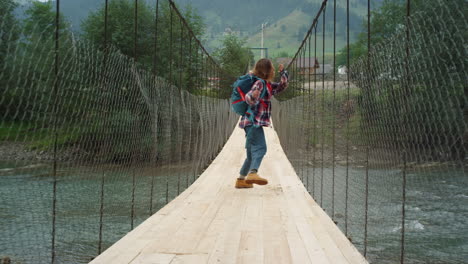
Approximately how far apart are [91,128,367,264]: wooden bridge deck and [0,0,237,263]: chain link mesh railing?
0.22 meters

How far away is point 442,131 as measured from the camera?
1.49m

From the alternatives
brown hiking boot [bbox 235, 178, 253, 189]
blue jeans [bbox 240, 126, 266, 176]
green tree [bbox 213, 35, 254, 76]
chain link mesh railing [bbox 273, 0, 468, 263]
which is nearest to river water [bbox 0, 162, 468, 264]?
chain link mesh railing [bbox 273, 0, 468, 263]

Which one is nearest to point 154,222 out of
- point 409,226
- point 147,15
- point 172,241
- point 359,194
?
point 172,241

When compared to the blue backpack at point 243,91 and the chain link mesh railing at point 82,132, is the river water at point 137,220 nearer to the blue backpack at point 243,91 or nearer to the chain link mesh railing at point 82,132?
the chain link mesh railing at point 82,132

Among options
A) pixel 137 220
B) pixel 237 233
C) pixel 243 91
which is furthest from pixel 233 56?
pixel 237 233

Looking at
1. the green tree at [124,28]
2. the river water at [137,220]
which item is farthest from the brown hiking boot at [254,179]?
the green tree at [124,28]

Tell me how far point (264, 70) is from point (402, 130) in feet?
5.15

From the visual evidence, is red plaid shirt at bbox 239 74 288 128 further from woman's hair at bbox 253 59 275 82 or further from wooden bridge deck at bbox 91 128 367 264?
wooden bridge deck at bbox 91 128 367 264

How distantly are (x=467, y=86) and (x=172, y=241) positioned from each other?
121cm

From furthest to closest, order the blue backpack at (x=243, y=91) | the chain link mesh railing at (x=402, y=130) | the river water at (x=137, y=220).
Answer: the river water at (x=137, y=220)
the blue backpack at (x=243, y=91)
the chain link mesh railing at (x=402, y=130)

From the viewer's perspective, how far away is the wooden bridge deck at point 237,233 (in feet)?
5.55

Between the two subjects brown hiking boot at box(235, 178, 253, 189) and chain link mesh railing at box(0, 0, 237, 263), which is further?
brown hiking boot at box(235, 178, 253, 189)

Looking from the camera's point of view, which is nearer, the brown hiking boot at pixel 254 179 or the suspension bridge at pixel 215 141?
the suspension bridge at pixel 215 141

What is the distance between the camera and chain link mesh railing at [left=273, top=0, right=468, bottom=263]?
149 centimetres
